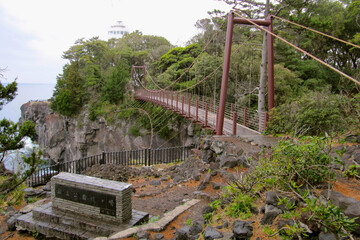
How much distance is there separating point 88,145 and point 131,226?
1951 centimetres

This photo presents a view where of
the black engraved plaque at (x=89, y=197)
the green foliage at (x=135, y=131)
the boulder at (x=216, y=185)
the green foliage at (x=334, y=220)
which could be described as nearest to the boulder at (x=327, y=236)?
the green foliage at (x=334, y=220)

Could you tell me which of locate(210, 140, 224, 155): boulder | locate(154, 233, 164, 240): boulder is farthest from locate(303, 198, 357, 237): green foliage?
locate(210, 140, 224, 155): boulder

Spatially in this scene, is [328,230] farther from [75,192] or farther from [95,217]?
[75,192]

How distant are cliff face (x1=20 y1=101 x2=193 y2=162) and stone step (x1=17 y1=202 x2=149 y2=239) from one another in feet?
34.2

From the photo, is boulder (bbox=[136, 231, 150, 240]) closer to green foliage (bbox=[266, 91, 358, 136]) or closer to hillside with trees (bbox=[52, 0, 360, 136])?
hillside with trees (bbox=[52, 0, 360, 136])

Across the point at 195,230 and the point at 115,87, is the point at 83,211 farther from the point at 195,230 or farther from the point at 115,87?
the point at 115,87

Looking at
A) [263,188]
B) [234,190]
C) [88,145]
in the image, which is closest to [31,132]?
[234,190]

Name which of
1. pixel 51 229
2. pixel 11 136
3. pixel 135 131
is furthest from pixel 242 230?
pixel 135 131

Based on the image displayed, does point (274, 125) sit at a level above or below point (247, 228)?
above

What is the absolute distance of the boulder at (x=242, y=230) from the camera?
8.85 ft

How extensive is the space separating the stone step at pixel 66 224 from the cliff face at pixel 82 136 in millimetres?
10431

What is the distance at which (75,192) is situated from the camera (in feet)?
15.8

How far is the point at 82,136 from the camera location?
72.3 ft

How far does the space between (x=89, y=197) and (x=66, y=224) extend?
70cm
